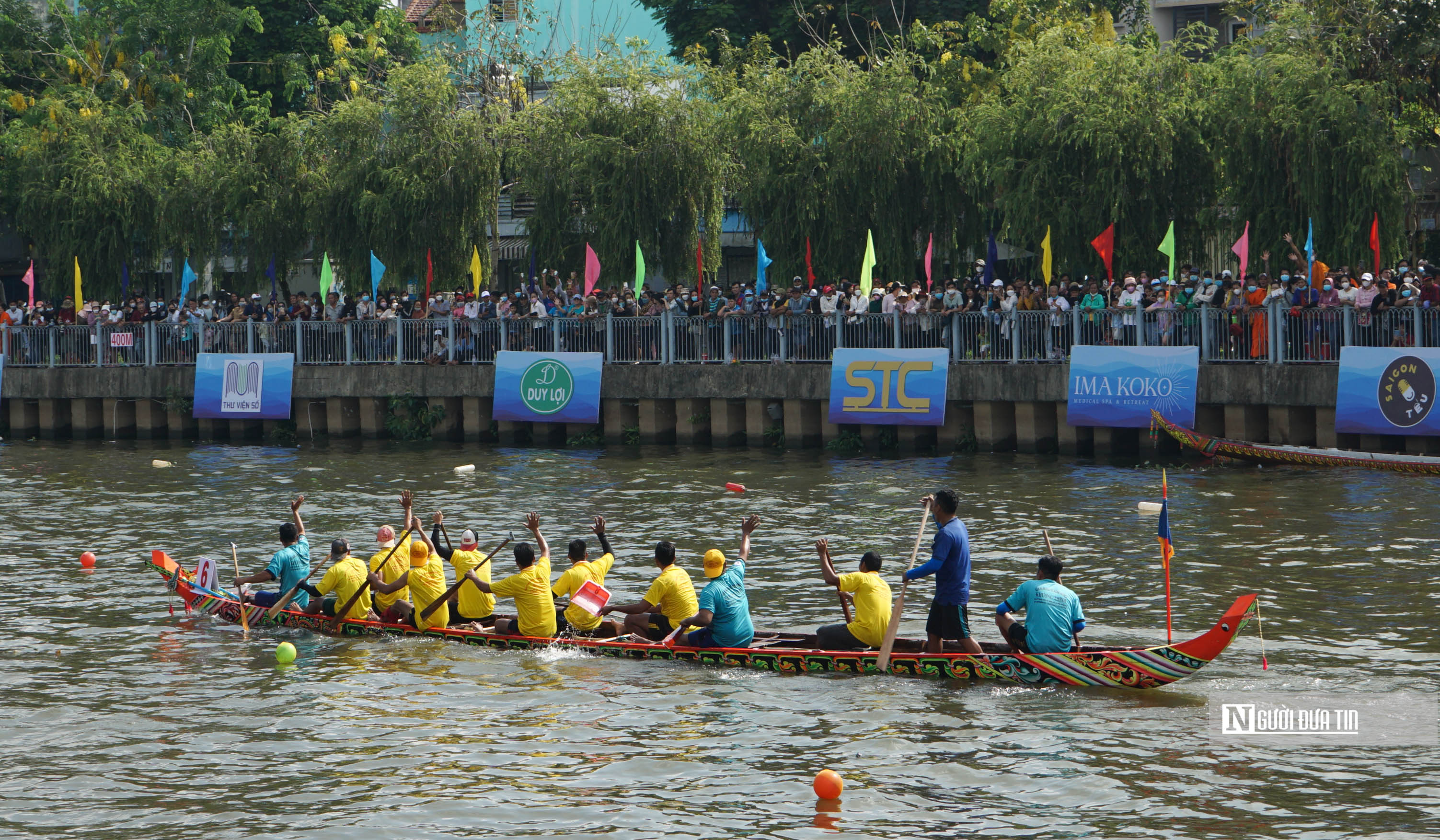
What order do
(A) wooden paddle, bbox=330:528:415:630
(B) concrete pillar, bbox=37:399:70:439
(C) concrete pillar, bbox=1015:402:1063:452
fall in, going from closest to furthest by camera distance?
(A) wooden paddle, bbox=330:528:415:630, (C) concrete pillar, bbox=1015:402:1063:452, (B) concrete pillar, bbox=37:399:70:439

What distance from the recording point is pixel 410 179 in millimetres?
40031

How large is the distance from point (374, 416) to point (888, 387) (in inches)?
530

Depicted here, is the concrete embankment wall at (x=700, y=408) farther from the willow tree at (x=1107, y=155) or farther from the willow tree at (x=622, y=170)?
the willow tree at (x=622, y=170)

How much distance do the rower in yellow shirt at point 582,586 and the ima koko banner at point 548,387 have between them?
18206mm

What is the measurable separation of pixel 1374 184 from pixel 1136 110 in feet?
16.7

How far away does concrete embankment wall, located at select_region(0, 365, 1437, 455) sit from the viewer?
29.7 metres

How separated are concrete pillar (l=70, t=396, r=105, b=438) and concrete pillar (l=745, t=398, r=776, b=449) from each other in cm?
1856

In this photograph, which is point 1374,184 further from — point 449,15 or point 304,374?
point 449,15

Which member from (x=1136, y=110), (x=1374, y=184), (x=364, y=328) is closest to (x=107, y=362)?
(x=364, y=328)

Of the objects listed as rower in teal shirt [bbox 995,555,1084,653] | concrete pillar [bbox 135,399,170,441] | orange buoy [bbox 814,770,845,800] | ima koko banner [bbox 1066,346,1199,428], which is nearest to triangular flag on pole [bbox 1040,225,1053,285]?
ima koko banner [bbox 1066,346,1199,428]

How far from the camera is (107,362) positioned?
138ft

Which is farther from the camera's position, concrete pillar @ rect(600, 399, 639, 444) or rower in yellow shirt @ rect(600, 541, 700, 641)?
concrete pillar @ rect(600, 399, 639, 444)

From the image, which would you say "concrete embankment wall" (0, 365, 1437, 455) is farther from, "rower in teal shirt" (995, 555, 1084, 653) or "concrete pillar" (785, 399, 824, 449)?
"rower in teal shirt" (995, 555, 1084, 653)

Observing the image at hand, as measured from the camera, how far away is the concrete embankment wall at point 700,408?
29734 millimetres
